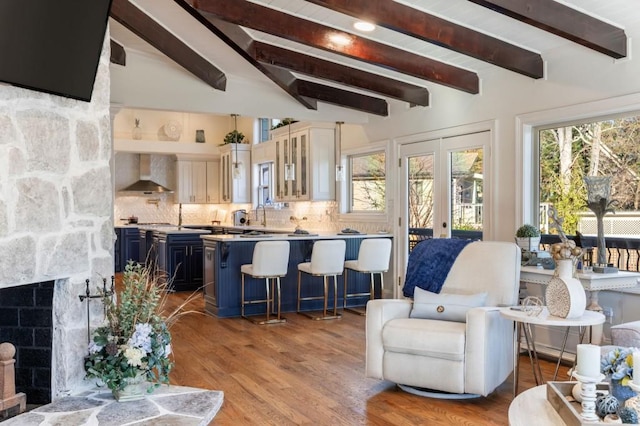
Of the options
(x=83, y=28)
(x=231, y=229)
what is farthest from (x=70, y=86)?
(x=231, y=229)

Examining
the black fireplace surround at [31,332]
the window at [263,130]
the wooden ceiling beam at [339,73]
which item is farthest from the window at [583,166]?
the window at [263,130]

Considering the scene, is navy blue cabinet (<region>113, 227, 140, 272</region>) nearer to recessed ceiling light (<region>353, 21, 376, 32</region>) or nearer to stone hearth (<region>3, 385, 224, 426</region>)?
recessed ceiling light (<region>353, 21, 376, 32</region>)

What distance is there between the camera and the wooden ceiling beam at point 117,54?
21.2ft

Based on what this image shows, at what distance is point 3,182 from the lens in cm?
279

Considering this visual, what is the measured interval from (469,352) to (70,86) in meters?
2.81

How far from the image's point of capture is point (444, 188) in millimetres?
6418

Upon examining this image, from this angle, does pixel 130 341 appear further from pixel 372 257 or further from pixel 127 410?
pixel 372 257

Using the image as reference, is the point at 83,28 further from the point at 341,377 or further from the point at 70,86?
the point at 341,377

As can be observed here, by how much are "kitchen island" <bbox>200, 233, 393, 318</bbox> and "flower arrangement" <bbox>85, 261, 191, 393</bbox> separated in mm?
3005

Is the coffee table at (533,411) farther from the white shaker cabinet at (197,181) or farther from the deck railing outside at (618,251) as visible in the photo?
the white shaker cabinet at (197,181)

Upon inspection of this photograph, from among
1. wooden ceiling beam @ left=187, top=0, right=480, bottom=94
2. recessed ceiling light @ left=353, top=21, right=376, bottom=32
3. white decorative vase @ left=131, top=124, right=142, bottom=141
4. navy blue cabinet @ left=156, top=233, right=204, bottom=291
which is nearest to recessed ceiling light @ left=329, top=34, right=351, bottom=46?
wooden ceiling beam @ left=187, top=0, right=480, bottom=94

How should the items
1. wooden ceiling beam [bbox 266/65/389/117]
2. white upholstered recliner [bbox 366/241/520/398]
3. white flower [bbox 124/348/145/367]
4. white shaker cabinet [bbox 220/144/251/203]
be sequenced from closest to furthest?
white flower [bbox 124/348/145/367]
white upholstered recliner [bbox 366/241/520/398]
wooden ceiling beam [bbox 266/65/389/117]
white shaker cabinet [bbox 220/144/251/203]

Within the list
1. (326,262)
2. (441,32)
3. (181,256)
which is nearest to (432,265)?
(441,32)

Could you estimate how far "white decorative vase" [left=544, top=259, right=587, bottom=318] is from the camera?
128 inches
